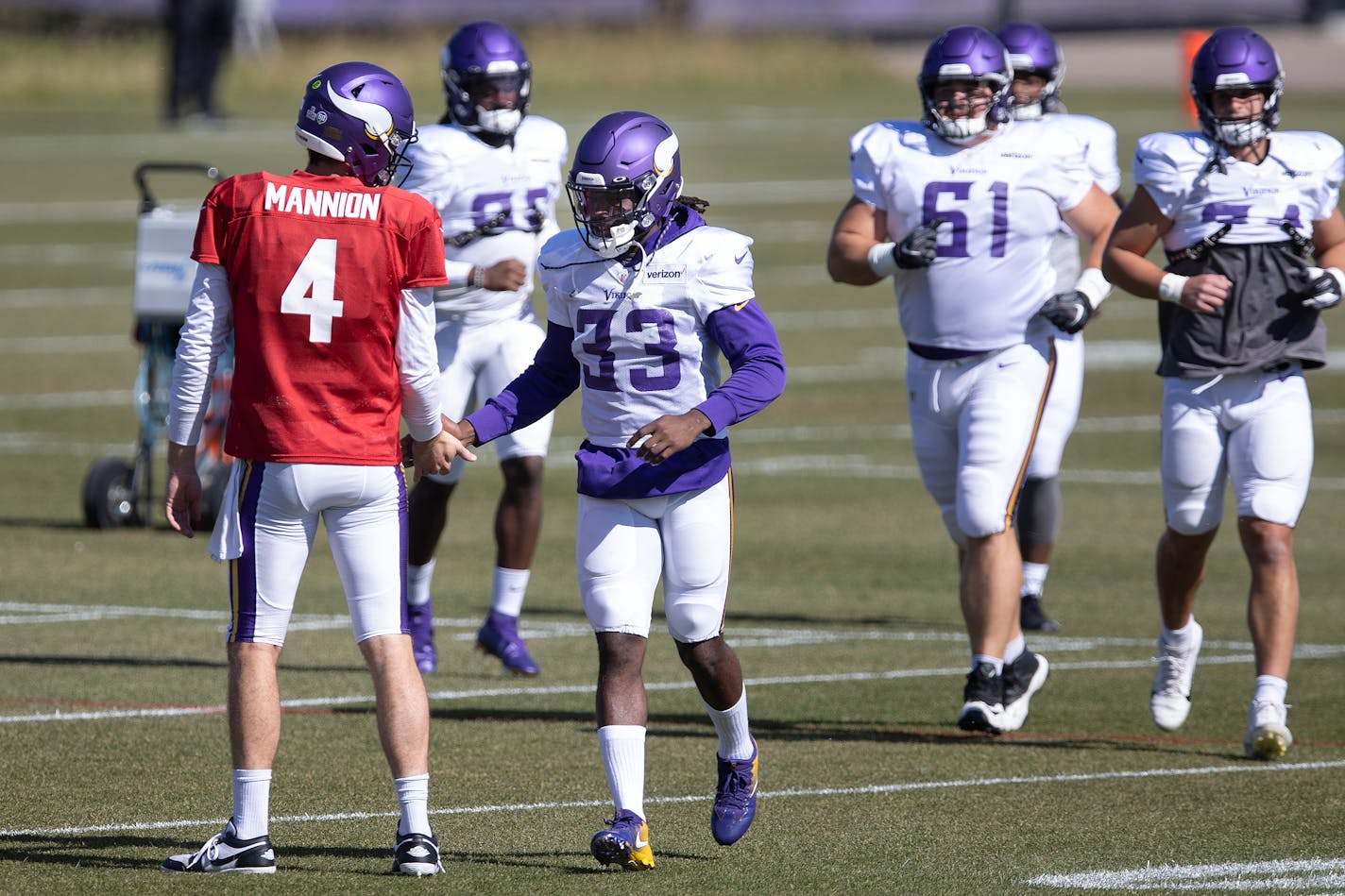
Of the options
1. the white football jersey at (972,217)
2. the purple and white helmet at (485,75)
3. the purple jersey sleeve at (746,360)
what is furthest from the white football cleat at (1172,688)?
the purple and white helmet at (485,75)

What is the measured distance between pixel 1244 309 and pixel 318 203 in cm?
362

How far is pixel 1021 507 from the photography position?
11820 millimetres

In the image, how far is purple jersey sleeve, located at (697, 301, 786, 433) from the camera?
6.67 m

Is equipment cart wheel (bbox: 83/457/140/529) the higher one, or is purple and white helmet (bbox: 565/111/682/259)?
purple and white helmet (bbox: 565/111/682/259)

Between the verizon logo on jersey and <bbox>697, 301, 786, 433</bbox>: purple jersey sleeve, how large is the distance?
1013 mm

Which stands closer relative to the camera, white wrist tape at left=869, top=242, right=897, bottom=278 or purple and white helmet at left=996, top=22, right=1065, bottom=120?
white wrist tape at left=869, top=242, right=897, bottom=278

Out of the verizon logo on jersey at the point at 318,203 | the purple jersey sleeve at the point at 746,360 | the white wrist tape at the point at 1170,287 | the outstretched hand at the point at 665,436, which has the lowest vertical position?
the outstretched hand at the point at 665,436

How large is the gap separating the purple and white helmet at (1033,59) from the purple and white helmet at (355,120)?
5060 mm

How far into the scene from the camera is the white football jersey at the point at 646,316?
6.81m

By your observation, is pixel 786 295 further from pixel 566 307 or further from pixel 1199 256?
pixel 566 307

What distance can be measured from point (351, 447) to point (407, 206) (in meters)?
0.65

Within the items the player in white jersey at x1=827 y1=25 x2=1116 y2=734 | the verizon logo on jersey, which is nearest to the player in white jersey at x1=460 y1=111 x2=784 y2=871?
the verizon logo on jersey

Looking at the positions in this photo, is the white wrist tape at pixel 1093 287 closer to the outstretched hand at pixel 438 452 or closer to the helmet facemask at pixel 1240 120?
the helmet facemask at pixel 1240 120

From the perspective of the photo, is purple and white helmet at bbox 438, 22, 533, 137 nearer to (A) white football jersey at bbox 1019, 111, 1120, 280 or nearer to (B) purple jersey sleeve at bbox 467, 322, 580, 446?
(A) white football jersey at bbox 1019, 111, 1120, 280
